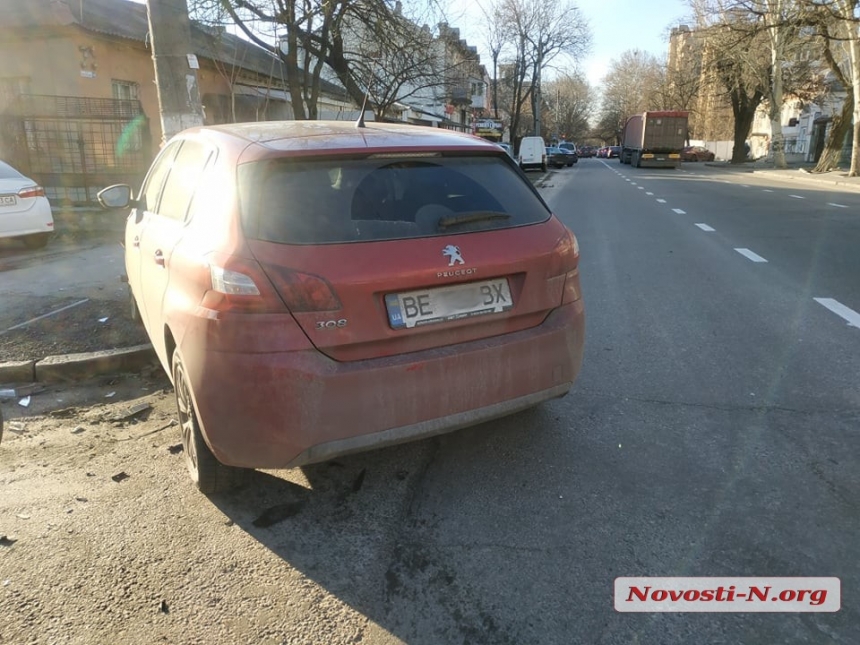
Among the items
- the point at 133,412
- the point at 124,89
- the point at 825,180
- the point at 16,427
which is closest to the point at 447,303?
the point at 133,412

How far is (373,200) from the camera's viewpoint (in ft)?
9.89

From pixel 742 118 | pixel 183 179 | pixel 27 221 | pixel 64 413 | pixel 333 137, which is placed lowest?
pixel 64 413

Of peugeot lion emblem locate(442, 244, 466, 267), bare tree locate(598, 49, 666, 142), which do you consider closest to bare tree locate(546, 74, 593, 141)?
bare tree locate(598, 49, 666, 142)

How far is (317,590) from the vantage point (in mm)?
2535

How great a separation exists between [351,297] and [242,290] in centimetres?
44

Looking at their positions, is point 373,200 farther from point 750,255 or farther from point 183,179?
point 750,255

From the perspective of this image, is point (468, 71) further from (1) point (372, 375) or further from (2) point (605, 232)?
(1) point (372, 375)

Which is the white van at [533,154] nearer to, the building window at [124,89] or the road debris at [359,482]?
the building window at [124,89]

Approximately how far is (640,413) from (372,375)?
80.1 inches

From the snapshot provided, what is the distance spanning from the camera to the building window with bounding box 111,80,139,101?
714 inches

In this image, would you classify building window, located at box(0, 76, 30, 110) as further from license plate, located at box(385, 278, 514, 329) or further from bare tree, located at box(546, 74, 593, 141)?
bare tree, located at box(546, 74, 593, 141)

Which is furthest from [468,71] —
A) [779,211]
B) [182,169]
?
[182,169]

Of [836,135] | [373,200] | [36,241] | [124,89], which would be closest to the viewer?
[373,200]

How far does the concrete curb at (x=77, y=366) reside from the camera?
4.84 metres
